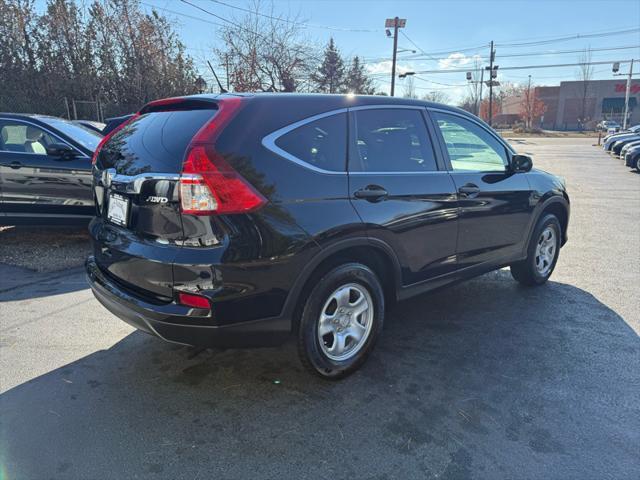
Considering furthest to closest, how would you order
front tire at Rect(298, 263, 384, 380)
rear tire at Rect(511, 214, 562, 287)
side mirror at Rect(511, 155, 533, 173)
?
rear tire at Rect(511, 214, 562, 287), side mirror at Rect(511, 155, 533, 173), front tire at Rect(298, 263, 384, 380)

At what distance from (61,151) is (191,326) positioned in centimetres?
469

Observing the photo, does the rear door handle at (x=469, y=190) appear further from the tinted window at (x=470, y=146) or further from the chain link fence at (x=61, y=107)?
the chain link fence at (x=61, y=107)

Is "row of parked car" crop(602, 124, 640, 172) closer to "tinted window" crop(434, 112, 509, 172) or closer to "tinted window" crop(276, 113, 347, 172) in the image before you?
"tinted window" crop(434, 112, 509, 172)

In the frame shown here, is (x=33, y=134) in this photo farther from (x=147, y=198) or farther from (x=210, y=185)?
(x=210, y=185)

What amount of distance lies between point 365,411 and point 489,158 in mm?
2613

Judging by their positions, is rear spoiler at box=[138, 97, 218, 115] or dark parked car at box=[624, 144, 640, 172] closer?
rear spoiler at box=[138, 97, 218, 115]

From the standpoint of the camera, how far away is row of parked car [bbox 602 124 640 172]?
55.8ft

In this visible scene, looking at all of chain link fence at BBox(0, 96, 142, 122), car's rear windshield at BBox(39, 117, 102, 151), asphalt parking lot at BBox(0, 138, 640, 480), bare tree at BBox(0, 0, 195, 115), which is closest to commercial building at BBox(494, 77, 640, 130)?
bare tree at BBox(0, 0, 195, 115)

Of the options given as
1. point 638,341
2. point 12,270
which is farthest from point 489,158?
point 12,270

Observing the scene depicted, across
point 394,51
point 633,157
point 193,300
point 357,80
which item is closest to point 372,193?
point 193,300

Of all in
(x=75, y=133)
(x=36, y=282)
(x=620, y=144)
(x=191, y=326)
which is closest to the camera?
(x=191, y=326)

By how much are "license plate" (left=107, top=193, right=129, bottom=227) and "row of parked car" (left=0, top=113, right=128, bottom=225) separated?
11.6 ft

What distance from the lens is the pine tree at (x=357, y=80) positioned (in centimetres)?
4125

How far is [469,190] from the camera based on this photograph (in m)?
3.74
